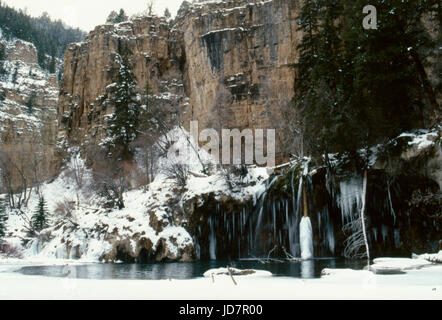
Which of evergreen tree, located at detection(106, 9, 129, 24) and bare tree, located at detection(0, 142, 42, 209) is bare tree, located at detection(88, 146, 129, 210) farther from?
evergreen tree, located at detection(106, 9, 129, 24)

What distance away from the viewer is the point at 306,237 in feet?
68.1

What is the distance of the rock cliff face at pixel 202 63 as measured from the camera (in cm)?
4262

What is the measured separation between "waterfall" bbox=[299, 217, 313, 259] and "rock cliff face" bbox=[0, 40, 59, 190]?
1605 inches

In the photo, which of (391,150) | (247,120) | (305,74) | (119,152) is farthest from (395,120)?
(119,152)

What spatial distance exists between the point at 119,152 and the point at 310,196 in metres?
24.2

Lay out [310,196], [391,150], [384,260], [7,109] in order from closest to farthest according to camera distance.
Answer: [384,260] → [391,150] → [310,196] → [7,109]

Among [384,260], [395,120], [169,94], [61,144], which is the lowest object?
[384,260]

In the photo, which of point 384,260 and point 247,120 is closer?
point 384,260

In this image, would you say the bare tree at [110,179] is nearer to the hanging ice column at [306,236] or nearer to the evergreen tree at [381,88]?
the hanging ice column at [306,236]

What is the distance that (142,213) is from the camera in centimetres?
2661

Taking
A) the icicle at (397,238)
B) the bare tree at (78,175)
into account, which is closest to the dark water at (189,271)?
the icicle at (397,238)

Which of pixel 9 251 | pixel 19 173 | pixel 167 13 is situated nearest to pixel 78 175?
pixel 9 251
